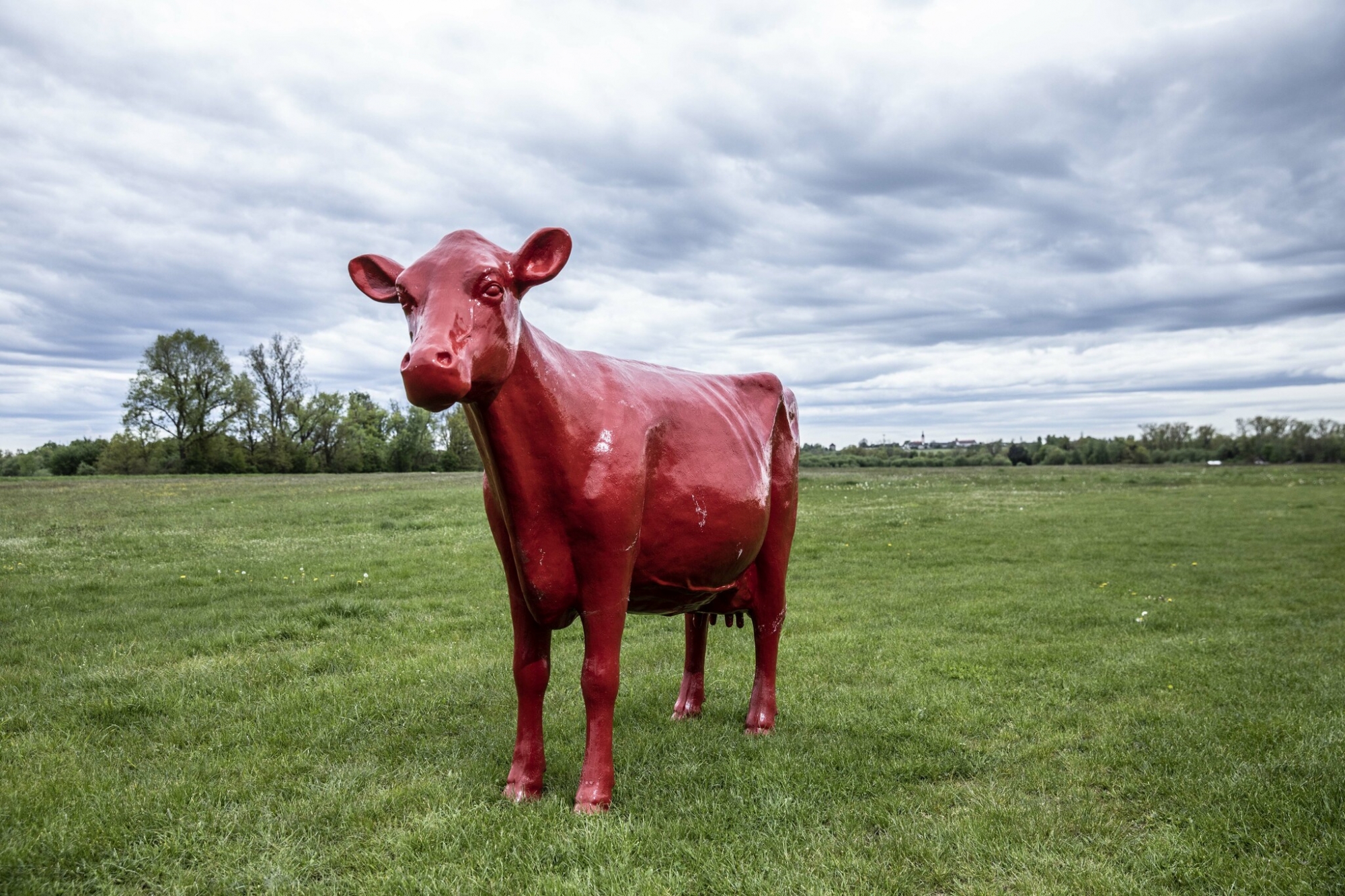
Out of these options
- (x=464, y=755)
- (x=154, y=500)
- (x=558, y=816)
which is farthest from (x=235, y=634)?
(x=154, y=500)

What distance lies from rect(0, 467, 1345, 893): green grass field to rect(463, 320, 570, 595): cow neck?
188cm

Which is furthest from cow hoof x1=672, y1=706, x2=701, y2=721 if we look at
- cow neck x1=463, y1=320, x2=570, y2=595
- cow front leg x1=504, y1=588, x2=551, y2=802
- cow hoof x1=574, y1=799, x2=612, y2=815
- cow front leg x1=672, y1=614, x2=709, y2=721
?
cow neck x1=463, y1=320, x2=570, y2=595

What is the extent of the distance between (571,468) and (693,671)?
3.01 metres

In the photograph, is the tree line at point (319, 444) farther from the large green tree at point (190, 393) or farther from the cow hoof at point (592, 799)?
the cow hoof at point (592, 799)

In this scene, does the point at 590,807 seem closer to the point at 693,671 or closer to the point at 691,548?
the point at 691,548

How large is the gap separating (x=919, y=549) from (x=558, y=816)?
1432 cm

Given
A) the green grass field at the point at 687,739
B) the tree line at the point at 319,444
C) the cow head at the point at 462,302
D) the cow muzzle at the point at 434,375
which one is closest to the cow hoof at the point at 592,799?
the green grass field at the point at 687,739

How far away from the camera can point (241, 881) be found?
4.23m

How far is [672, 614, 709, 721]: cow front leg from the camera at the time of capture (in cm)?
704

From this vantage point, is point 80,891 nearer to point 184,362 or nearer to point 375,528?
point 375,528

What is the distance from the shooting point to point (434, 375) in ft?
12.7

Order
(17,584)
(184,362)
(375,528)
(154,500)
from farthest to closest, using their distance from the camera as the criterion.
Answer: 1. (184,362)
2. (154,500)
3. (375,528)
4. (17,584)

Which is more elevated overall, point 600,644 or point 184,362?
point 184,362

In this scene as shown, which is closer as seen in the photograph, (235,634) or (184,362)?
(235,634)
